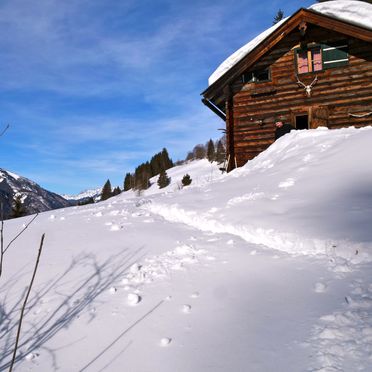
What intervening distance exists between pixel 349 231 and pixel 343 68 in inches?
400

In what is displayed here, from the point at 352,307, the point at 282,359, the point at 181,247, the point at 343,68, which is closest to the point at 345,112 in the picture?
the point at 343,68

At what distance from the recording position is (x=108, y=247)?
512 centimetres

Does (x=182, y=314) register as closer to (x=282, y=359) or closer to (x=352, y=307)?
(x=282, y=359)

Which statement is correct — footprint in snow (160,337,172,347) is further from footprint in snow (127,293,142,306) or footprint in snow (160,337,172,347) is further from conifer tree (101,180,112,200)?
conifer tree (101,180,112,200)

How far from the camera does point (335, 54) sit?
40.8 ft

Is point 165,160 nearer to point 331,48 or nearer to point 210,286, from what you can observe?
point 331,48

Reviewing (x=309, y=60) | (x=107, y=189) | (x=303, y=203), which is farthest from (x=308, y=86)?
(x=107, y=189)

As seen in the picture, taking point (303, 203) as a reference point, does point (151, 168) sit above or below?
above

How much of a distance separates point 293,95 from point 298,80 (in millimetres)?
589

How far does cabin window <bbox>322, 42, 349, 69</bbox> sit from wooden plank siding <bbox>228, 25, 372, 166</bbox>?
0.57 feet

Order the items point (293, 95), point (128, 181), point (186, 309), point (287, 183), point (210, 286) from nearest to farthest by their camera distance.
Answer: point (186, 309)
point (210, 286)
point (287, 183)
point (293, 95)
point (128, 181)

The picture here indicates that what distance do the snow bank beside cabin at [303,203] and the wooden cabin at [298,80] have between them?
120 inches

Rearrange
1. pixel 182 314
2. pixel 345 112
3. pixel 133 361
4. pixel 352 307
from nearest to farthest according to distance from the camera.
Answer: pixel 133 361, pixel 352 307, pixel 182 314, pixel 345 112

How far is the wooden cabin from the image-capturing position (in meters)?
12.0
